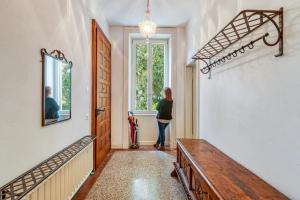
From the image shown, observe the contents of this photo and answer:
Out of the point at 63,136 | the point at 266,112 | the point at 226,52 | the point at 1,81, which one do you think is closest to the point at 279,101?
the point at 266,112

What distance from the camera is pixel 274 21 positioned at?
5.27ft

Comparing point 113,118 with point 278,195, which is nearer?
point 278,195

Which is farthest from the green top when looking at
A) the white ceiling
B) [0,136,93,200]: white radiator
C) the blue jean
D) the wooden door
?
[0,136,93,200]: white radiator

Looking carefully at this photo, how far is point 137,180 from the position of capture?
3520 mm

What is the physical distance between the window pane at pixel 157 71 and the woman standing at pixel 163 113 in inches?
28.3

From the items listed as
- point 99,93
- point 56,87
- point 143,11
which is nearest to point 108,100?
point 99,93

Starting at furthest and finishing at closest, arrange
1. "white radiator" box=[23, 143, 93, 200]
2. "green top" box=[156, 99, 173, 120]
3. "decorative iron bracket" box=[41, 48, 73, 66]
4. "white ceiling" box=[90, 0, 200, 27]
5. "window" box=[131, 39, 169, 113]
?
"window" box=[131, 39, 169, 113] < "green top" box=[156, 99, 173, 120] < "white ceiling" box=[90, 0, 200, 27] < "decorative iron bracket" box=[41, 48, 73, 66] < "white radiator" box=[23, 143, 93, 200]

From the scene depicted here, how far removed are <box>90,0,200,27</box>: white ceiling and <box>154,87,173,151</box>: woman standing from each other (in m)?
1.62

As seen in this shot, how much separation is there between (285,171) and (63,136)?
217 centimetres

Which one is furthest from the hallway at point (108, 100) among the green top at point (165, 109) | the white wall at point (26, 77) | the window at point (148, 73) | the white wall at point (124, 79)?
the window at point (148, 73)

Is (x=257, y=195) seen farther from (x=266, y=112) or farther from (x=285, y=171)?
(x=266, y=112)

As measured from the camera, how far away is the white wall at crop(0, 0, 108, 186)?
1.53 m

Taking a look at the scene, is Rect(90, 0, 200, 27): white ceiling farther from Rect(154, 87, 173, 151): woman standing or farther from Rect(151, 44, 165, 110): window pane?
Rect(154, 87, 173, 151): woman standing

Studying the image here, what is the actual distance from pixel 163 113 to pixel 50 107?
358cm
